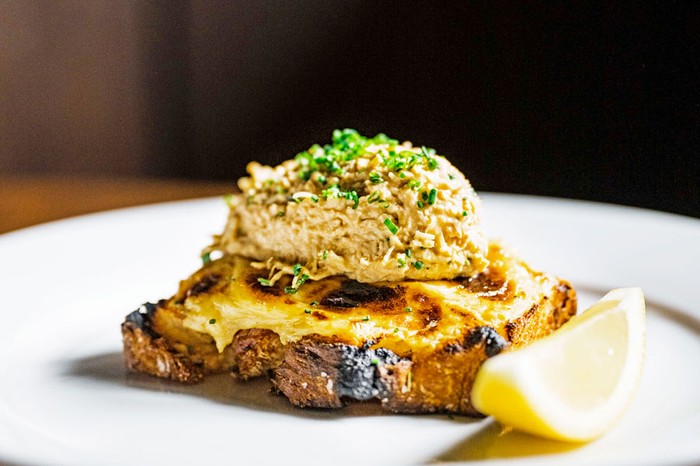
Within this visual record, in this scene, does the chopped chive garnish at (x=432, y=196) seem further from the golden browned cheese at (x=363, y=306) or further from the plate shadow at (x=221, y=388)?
the plate shadow at (x=221, y=388)

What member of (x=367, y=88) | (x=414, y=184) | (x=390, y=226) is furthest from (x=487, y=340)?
(x=367, y=88)

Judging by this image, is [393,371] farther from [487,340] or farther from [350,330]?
[487,340]

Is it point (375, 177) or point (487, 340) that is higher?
point (375, 177)

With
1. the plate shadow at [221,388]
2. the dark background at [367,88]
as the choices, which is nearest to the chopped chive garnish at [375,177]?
the plate shadow at [221,388]

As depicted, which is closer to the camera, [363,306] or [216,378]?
[363,306]

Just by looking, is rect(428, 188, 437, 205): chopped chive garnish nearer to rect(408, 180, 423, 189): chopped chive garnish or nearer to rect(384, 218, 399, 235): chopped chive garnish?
rect(408, 180, 423, 189): chopped chive garnish
